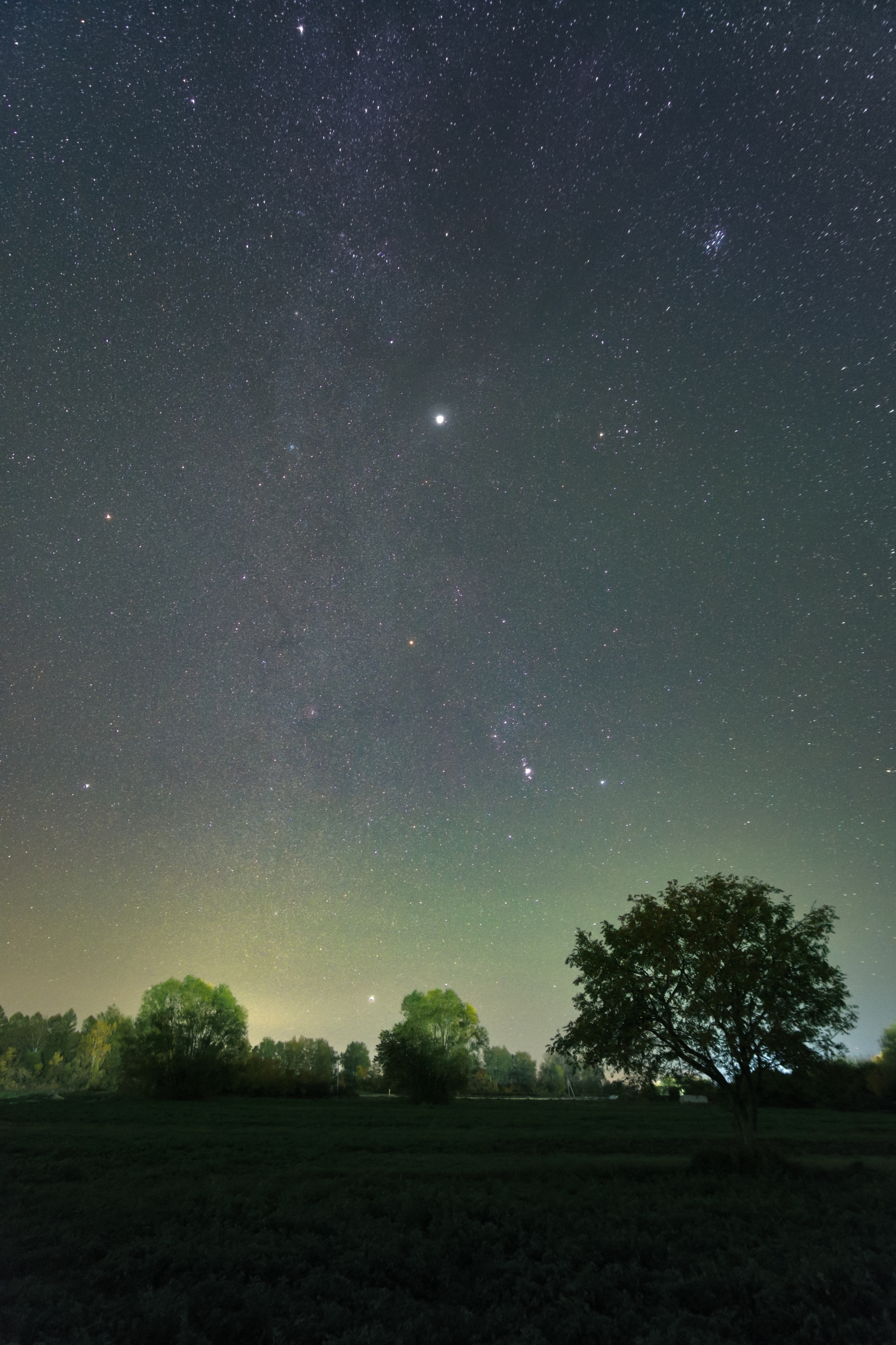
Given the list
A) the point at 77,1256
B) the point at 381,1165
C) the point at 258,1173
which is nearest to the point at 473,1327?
the point at 77,1256

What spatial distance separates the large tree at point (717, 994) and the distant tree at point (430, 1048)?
192 feet

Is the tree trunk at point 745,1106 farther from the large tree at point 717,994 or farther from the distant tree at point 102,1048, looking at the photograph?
the distant tree at point 102,1048

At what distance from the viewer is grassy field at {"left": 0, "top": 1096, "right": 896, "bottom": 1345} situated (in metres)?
8.83

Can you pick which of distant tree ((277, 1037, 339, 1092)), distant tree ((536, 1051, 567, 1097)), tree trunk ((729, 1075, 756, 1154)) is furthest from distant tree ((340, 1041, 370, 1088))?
tree trunk ((729, 1075, 756, 1154))

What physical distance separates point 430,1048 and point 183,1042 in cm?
2781

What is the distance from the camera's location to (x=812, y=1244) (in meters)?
12.3

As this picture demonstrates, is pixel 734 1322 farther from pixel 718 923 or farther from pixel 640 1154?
pixel 640 1154

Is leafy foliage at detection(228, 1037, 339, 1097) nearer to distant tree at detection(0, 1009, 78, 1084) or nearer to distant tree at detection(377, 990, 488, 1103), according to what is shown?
distant tree at detection(377, 990, 488, 1103)

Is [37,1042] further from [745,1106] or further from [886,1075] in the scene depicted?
[745,1106]

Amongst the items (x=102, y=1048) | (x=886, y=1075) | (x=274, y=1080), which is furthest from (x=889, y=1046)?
(x=102, y=1048)

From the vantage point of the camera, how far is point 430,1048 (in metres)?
75.7

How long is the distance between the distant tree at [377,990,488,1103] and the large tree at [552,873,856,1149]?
58.4m

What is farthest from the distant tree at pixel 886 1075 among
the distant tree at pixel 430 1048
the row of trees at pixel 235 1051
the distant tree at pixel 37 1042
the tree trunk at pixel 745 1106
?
the distant tree at pixel 37 1042

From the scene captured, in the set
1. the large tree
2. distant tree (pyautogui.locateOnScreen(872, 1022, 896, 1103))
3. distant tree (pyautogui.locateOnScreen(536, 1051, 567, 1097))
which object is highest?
the large tree
